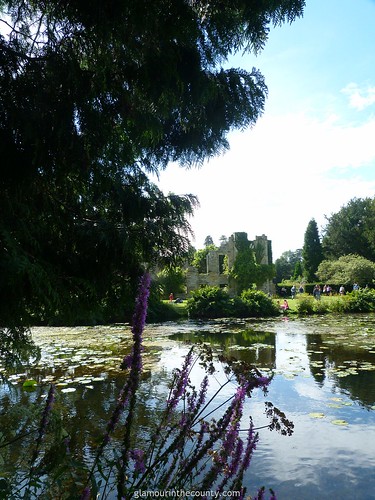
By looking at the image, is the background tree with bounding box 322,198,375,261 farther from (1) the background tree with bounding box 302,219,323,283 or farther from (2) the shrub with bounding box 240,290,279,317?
(2) the shrub with bounding box 240,290,279,317

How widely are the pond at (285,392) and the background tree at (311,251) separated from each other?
3705 cm

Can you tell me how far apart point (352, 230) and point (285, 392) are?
45.3 m

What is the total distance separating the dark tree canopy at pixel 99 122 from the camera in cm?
224

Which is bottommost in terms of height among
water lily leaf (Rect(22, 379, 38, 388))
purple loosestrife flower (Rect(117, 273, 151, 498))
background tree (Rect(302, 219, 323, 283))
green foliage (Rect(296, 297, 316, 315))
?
water lily leaf (Rect(22, 379, 38, 388))

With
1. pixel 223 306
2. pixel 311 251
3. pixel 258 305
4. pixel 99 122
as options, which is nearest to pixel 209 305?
pixel 223 306

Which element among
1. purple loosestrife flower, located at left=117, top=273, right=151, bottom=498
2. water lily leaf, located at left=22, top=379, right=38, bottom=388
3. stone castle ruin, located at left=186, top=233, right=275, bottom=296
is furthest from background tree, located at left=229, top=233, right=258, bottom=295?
purple loosestrife flower, located at left=117, top=273, right=151, bottom=498

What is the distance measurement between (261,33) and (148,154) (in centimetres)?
119

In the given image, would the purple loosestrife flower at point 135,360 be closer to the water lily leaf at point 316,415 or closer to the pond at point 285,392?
the pond at point 285,392

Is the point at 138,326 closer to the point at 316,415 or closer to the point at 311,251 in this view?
the point at 316,415

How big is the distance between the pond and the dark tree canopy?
2.78 ft

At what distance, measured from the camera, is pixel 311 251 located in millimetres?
50250

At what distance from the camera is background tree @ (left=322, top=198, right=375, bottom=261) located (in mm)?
46250

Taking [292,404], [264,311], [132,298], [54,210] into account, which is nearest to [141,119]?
[54,210]

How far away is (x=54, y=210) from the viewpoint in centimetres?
285
